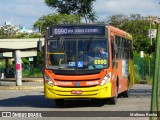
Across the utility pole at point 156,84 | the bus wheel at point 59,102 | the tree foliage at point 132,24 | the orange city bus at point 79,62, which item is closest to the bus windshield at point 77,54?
the orange city bus at point 79,62

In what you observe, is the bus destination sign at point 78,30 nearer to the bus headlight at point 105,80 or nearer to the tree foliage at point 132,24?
the bus headlight at point 105,80

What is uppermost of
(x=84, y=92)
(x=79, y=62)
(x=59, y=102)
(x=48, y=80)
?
(x=79, y=62)

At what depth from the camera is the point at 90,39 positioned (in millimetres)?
16797

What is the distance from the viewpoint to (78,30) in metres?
17.1

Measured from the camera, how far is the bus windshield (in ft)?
53.9

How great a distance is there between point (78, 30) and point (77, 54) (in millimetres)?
1004

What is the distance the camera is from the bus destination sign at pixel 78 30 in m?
16.9

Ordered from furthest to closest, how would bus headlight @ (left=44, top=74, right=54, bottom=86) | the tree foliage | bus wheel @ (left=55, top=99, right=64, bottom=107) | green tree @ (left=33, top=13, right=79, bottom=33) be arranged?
the tree foliage → green tree @ (left=33, top=13, right=79, bottom=33) → bus wheel @ (left=55, top=99, right=64, bottom=107) → bus headlight @ (left=44, top=74, right=54, bottom=86)

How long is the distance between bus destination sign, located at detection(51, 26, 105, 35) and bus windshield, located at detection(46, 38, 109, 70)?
0.27 meters

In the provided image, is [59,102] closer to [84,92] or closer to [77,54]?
[84,92]

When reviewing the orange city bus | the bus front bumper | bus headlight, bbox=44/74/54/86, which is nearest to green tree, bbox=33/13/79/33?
the orange city bus

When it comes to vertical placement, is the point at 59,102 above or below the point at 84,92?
below

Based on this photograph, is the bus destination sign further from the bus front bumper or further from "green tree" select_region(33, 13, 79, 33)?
"green tree" select_region(33, 13, 79, 33)

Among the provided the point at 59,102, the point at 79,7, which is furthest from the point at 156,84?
the point at 79,7
